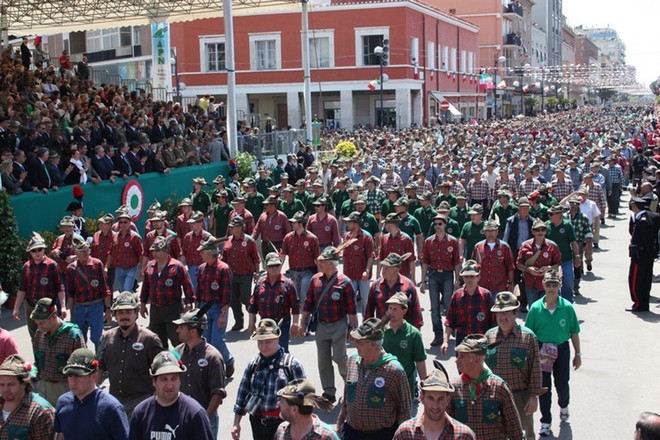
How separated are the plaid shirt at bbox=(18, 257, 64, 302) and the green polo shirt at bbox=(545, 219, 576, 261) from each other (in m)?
7.24

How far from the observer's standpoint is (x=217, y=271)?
1064 centimetres

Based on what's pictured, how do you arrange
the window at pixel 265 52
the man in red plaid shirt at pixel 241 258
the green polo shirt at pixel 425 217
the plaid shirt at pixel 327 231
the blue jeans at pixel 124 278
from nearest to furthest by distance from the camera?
the man in red plaid shirt at pixel 241 258 → the blue jeans at pixel 124 278 → the plaid shirt at pixel 327 231 → the green polo shirt at pixel 425 217 → the window at pixel 265 52

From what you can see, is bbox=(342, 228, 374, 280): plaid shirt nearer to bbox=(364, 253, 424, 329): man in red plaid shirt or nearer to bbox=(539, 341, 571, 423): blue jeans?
bbox=(364, 253, 424, 329): man in red plaid shirt

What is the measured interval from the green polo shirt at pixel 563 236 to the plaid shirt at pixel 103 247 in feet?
21.7

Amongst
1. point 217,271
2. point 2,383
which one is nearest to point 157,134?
point 217,271

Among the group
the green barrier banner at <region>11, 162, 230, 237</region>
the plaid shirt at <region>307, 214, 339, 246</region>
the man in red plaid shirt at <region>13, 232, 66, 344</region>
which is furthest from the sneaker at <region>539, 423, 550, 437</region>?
the green barrier banner at <region>11, 162, 230, 237</region>

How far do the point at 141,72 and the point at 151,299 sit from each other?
42296 millimetres

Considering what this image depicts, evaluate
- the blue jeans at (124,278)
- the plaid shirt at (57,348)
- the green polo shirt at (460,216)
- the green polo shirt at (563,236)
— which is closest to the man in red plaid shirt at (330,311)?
the plaid shirt at (57,348)

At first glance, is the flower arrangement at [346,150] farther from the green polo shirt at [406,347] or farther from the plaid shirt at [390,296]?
the green polo shirt at [406,347]

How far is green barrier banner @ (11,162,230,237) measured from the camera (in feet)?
53.8

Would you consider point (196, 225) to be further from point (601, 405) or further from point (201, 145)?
point (201, 145)

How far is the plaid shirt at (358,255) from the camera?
12359mm

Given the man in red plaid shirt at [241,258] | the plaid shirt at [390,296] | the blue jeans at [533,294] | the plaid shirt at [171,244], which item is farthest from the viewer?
the plaid shirt at [171,244]

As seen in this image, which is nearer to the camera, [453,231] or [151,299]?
[151,299]
